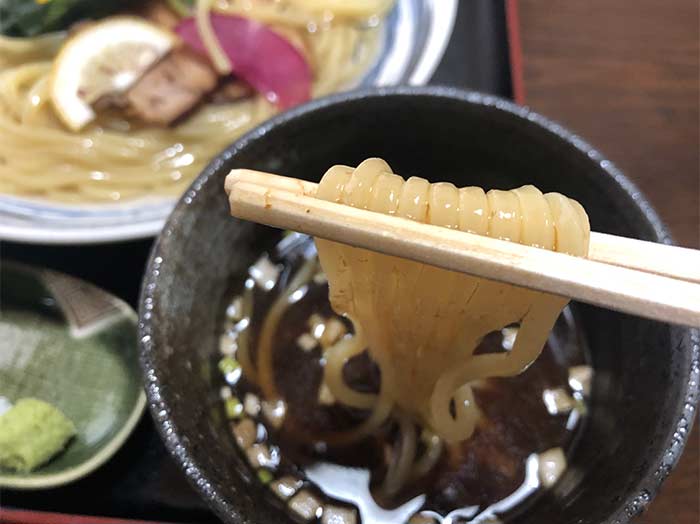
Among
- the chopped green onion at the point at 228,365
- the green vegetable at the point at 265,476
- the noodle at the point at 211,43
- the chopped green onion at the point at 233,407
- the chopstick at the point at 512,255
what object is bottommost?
the green vegetable at the point at 265,476

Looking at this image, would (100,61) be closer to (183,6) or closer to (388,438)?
(183,6)

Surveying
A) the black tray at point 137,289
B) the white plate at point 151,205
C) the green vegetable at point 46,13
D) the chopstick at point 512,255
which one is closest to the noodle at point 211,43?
the green vegetable at point 46,13

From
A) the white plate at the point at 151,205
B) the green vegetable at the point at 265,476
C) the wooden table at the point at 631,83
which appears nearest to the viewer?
the green vegetable at the point at 265,476

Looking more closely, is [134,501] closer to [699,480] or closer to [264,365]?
[264,365]

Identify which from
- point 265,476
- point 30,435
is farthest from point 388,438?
point 30,435

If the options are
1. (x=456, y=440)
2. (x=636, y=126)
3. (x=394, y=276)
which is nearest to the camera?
(x=394, y=276)

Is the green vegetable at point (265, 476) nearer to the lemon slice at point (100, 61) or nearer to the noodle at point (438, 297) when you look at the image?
the noodle at point (438, 297)

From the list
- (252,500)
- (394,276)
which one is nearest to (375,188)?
(394,276)
